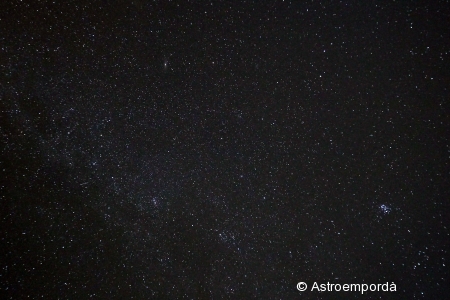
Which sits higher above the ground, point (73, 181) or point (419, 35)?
point (419, 35)

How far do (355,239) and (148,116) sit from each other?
486 millimetres

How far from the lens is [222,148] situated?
63cm

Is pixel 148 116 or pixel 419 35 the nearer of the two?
pixel 419 35

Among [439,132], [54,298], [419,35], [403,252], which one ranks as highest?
[419,35]

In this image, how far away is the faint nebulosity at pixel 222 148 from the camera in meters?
0.55

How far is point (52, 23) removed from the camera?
0.65 metres

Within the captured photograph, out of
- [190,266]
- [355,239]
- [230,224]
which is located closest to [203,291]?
[190,266]

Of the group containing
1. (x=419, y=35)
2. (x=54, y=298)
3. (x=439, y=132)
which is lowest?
(x=54, y=298)

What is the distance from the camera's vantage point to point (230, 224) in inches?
25.6

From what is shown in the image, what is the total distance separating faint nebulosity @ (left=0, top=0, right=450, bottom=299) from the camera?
55 centimetres

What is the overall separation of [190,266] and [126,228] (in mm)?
166

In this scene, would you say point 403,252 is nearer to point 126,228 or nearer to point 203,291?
point 203,291

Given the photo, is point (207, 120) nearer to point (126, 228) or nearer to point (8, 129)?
point (126, 228)

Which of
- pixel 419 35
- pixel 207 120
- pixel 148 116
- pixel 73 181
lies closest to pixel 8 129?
pixel 73 181
